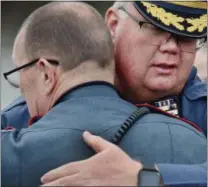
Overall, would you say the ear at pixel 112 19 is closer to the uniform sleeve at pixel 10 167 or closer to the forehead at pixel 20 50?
the forehead at pixel 20 50

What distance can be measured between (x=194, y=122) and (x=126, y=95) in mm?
205

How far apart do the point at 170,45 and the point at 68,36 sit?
1.10ft

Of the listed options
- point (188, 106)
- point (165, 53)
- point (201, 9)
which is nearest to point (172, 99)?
point (188, 106)

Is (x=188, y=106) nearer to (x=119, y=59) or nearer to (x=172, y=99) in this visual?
(x=172, y=99)

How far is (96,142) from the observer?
1219 millimetres

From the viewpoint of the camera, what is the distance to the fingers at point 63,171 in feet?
3.89

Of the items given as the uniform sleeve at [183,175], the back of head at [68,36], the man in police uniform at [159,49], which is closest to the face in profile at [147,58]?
the man in police uniform at [159,49]

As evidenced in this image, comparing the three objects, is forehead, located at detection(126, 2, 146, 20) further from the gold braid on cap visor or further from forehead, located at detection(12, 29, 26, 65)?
forehead, located at detection(12, 29, 26, 65)

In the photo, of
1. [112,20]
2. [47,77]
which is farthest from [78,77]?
[112,20]

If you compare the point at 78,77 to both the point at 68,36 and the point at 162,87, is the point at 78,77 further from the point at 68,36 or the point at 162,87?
the point at 162,87

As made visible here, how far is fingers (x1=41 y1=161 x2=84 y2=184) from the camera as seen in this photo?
3.89ft

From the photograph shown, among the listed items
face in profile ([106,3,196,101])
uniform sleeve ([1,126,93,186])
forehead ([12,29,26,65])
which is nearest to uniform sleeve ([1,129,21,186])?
uniform sleeve ([1,126,93,186])

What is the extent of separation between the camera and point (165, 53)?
1612 millimetres

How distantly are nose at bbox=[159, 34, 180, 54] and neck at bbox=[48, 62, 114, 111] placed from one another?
0.28m
